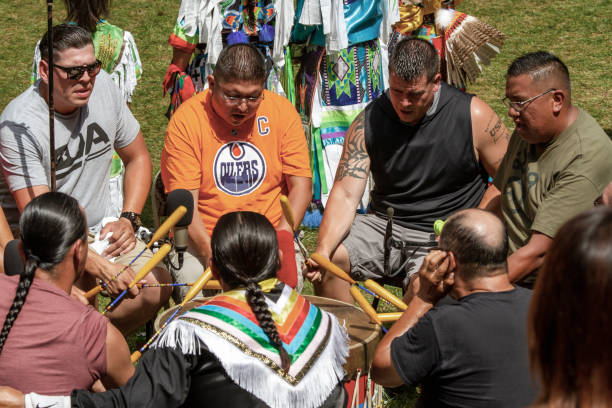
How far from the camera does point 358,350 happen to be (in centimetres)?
320

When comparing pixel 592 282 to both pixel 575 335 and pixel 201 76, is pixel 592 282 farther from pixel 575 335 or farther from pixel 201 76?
pixel 201 76

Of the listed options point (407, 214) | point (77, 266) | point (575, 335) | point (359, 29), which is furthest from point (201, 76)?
Result: point (575, 335)

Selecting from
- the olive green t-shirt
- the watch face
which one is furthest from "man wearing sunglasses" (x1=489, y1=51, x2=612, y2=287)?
the watch face

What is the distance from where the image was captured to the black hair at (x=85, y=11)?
5.17 metres

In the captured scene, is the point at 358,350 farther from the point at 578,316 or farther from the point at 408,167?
the point at 578,316

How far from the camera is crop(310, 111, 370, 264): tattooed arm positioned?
440 centimetres

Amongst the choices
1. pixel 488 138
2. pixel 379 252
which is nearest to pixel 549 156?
pixel 488 138

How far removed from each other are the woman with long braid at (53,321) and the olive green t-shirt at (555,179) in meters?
1.95

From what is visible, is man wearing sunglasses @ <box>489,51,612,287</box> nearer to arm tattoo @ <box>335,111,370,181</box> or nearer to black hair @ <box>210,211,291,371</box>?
arm tattoo @ <box>335,111,370,181</box>

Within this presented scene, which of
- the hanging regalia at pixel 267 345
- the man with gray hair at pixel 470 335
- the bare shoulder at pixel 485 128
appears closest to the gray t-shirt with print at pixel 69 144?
the hanging regalia at pixel 267 345

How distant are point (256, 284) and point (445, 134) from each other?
1.96 meters

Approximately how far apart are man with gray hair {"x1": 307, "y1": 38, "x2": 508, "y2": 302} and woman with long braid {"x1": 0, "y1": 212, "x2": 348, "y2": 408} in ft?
4.82

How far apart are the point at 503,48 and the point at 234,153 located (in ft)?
18.9

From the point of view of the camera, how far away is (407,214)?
14.8 feet
